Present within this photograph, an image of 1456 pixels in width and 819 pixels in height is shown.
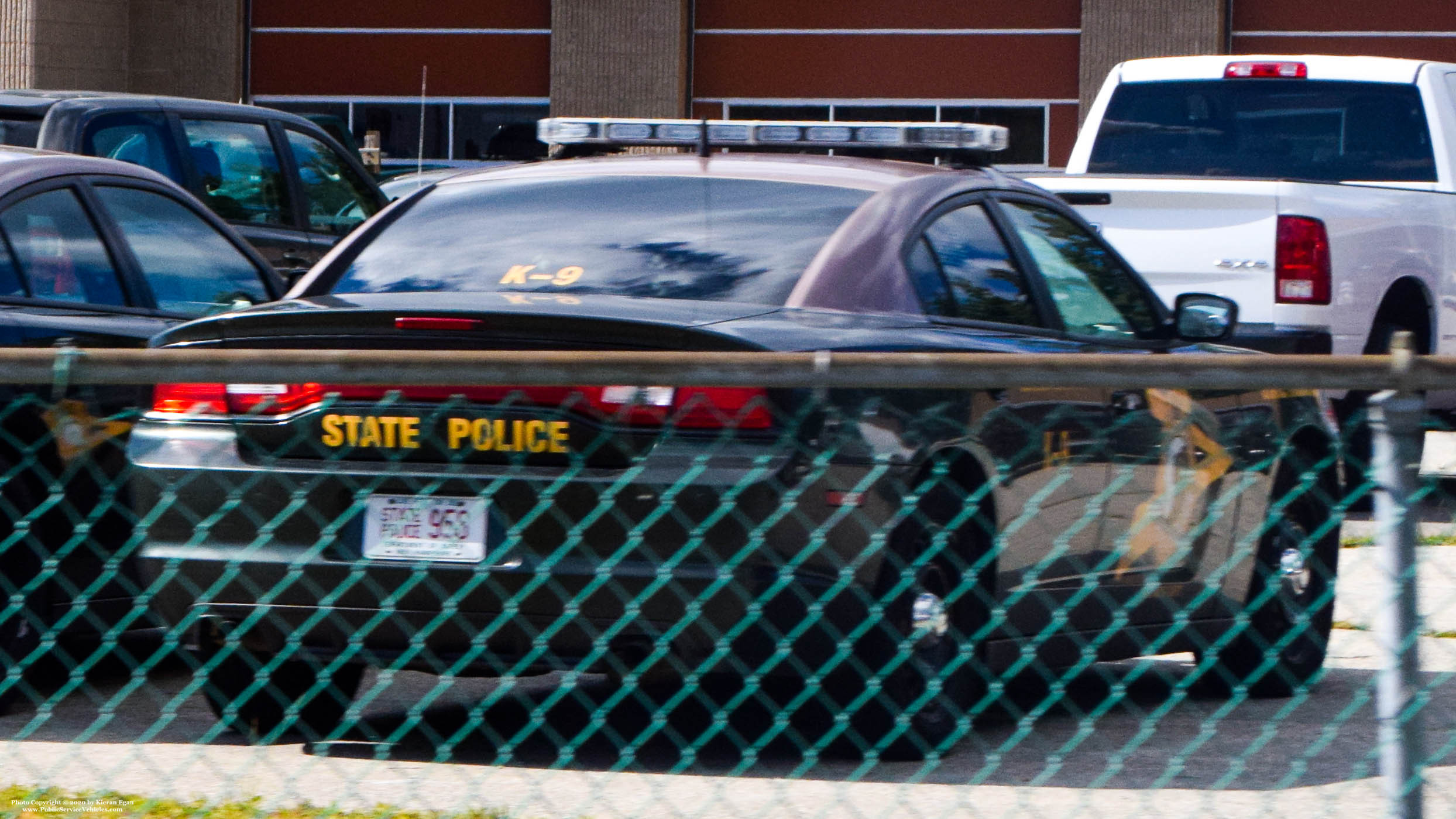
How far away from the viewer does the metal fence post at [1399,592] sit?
318 cm

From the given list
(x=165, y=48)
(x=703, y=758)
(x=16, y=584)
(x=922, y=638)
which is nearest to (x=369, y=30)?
(x=165, y=48)

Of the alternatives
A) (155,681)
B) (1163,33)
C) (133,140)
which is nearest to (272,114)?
(133,140)

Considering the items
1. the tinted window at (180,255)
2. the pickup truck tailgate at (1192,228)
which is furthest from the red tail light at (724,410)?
the pickup truck tailgate at (1192,228)

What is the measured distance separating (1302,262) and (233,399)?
5895 millimetres

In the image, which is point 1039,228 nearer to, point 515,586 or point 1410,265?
Result: point 515,586

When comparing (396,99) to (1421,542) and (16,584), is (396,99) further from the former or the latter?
(1421,542)

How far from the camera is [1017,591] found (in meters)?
4.63

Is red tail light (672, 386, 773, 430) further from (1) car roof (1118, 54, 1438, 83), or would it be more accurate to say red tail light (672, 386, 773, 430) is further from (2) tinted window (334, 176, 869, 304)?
(1) car roof (1118, 54, 1438, 83)

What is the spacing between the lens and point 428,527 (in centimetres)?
428

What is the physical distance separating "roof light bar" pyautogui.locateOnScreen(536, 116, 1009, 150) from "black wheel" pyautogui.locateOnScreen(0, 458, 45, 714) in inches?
67.1

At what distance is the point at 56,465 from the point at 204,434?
91 centimetres

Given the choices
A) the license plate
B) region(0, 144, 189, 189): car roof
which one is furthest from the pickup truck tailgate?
the license plate

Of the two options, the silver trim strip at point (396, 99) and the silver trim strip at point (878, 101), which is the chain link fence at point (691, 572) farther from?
A: the silver trim strip at point (396, 99)

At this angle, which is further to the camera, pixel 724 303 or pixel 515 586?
pixel 724 303
